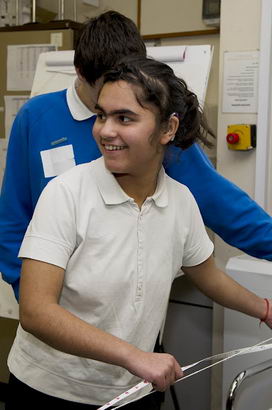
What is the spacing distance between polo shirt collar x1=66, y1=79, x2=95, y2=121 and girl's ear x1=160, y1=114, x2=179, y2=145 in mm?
315

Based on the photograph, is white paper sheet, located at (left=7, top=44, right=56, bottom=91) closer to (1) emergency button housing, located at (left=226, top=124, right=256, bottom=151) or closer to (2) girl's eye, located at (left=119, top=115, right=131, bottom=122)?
(1) emergency button housing, located at (left=226, top=124, right=256, bottom=151)

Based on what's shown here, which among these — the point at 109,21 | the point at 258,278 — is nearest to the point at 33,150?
the point at 109,21

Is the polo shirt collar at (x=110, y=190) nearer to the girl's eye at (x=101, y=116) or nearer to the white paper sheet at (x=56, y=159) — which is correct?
the girl's eye at (x=101, y=116)

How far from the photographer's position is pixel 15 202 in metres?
1.45

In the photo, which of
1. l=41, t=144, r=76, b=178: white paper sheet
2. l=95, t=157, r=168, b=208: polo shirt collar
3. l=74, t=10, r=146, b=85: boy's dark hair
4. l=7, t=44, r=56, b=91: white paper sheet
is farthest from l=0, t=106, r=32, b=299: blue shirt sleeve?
l=7, t=44, r=56, b=91: white paper sheet

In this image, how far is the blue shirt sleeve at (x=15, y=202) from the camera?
1451 millimetres

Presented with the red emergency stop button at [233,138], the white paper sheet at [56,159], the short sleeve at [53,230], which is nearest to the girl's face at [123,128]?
the short sleeve at [53,230]

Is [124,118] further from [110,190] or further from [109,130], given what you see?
[110,190]

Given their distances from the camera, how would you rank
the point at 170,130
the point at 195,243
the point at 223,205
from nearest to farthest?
the point at 170,130 → the point at 195,243 → the point at 223,205

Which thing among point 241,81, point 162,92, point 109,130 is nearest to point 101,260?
point 109,130

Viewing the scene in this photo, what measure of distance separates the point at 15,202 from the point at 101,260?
460mm

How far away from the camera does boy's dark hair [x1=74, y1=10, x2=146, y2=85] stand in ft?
4.06

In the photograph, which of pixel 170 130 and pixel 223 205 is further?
pixel 223 205

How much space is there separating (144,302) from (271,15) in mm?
1374
